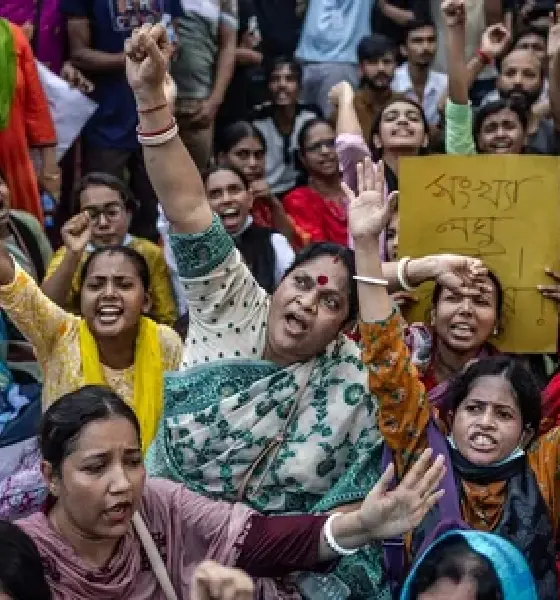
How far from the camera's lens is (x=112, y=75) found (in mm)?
6676

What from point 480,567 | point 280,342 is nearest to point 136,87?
point 280,342

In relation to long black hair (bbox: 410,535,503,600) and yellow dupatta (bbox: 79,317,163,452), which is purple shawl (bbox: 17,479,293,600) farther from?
yellow dupatta (bbox: 79,317,163,452)

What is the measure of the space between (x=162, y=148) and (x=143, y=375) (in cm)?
119

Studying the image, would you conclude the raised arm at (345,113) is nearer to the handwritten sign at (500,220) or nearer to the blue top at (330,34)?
the handwritten sign at (500,220)

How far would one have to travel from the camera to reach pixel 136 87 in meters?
3.24

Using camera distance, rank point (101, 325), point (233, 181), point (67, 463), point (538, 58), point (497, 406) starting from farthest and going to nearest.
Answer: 1. point (538, 58)
2. point (233, 181)
3. point (101, 325)
4. point (497, 406)
5. point (67, 463)

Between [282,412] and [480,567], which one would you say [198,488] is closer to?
[282,412]

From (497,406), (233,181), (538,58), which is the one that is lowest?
(497,406)

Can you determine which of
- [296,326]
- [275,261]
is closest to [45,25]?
[275,261]

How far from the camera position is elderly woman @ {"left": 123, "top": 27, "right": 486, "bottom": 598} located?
3.30m

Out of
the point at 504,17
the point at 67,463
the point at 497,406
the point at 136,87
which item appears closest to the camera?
the point at 67,463

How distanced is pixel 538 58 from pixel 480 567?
16.6ft

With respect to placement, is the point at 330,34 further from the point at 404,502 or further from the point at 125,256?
the point at 404,502

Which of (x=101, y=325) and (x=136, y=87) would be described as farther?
(x=101, y=325)
